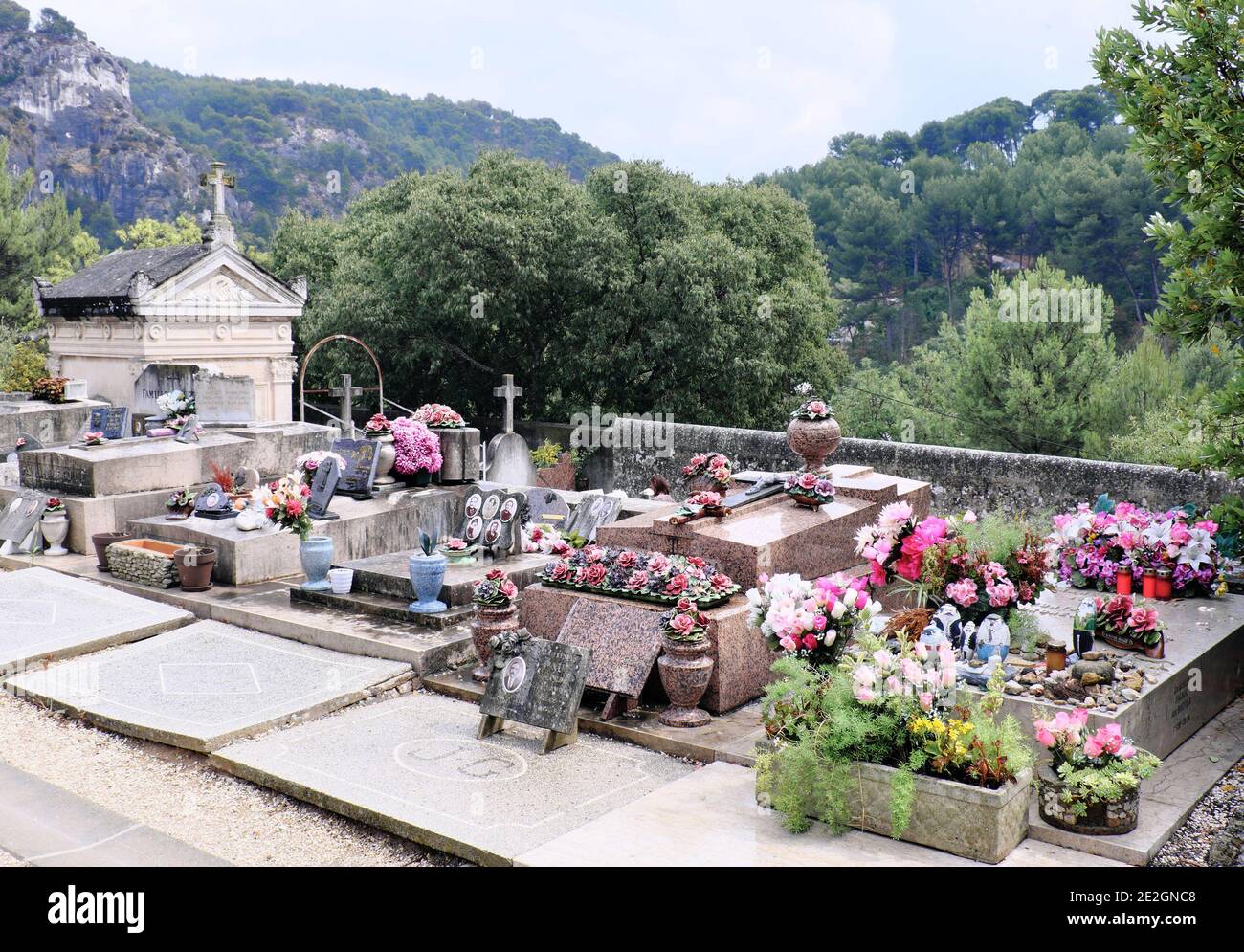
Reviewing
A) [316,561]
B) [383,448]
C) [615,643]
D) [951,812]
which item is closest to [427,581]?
[316,561]

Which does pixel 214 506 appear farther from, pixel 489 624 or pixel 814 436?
pixel 814 436

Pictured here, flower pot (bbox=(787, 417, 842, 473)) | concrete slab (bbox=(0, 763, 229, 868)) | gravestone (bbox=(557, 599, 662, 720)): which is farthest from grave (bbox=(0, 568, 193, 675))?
flower pot (bbox=(787, 417, 842, 473))

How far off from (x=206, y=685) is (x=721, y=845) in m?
4.72

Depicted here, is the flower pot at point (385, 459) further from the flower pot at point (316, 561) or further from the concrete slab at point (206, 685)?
the concrete slab at point (206, 685)

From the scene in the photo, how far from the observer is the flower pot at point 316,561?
414 inches

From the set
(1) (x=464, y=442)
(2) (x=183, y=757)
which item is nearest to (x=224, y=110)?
(1) (x=464, y=442)

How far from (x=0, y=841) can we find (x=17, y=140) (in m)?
90.3

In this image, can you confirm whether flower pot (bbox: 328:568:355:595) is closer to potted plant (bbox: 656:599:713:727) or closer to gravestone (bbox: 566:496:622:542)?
gravestone (bbox: 566:496:622:542)

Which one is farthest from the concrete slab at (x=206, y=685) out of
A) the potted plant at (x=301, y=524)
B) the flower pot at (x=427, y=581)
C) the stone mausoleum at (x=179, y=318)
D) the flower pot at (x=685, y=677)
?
the stone mausoleum at (x=179, y=318)

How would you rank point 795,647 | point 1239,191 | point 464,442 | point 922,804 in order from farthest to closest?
point 464,442 < point 1239,191 < point 795,647 < point 922,804

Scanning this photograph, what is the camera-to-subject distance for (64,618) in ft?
32.8

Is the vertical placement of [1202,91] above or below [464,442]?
above

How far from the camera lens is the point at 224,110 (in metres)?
102
